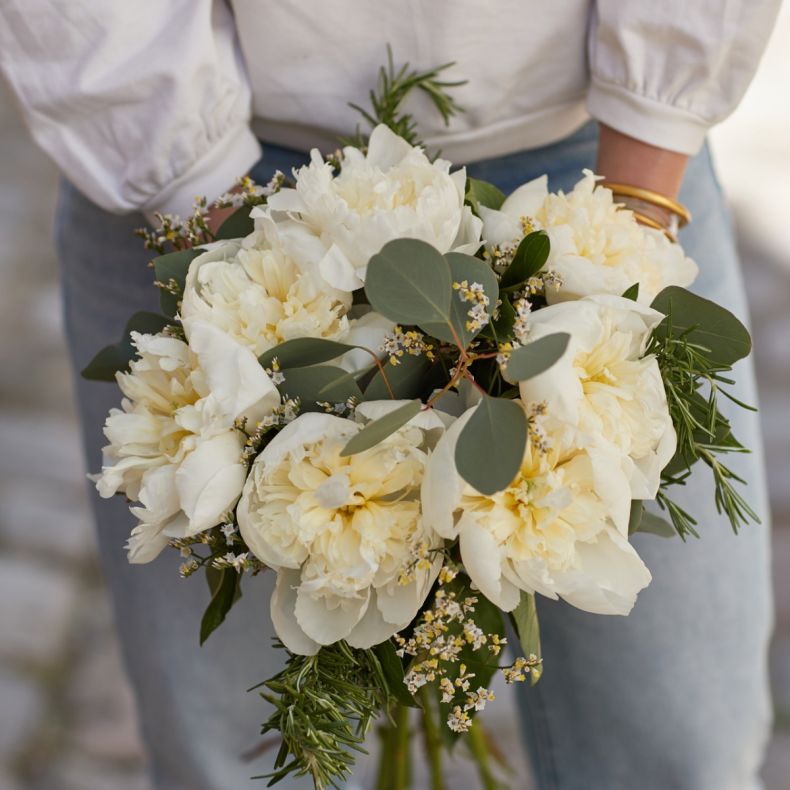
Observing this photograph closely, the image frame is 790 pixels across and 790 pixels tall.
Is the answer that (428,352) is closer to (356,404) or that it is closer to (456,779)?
(356,404)

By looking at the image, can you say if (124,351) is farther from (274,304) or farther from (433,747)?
(433,747)

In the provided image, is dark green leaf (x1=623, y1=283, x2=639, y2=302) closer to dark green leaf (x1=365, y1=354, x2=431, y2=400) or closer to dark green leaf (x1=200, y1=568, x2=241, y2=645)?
dark green leaf (x1=365, y1=354, x2=431, y2=400)

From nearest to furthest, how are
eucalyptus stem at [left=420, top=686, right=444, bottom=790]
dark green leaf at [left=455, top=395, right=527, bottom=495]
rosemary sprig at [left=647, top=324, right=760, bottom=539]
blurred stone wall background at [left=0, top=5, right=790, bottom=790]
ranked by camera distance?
dark green leaf at [left=455, top=395, right=527, bottom=495]
rosemary sprig at [left=647, top=324, right=760, bottom=539]
eucalyptus stem at [left=420, top=686, right=444, bottom=790]
blurred stone wall background at [left=0, top=5, right=790, bottom=790]

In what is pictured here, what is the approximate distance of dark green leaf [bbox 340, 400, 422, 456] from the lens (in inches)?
21.1

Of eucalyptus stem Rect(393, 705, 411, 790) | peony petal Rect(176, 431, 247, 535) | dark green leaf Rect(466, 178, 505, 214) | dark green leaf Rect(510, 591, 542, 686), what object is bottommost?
eucalyptus stem Rect(393, 705, 411, 790)

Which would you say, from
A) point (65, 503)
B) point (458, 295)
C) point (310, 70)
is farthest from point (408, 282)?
point (65, 503)

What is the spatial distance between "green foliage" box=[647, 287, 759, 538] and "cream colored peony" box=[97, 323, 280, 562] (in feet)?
0.83

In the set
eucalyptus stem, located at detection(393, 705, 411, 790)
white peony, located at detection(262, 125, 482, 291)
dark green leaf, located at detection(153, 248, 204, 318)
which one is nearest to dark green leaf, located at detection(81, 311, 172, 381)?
dark green leaf, located at detection(153, 248, 204, 318)

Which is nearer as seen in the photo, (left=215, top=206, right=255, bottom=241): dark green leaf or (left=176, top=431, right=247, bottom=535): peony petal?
(left=176, top=431, right=247, bottom=535): peony petal

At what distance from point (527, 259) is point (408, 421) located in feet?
0.49

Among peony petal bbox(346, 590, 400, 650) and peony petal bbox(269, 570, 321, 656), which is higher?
peony petal bbox(346, 590, 400, 650)

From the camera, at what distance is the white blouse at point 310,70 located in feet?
2.58

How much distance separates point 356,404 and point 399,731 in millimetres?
577

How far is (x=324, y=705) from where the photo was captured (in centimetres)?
61
